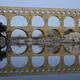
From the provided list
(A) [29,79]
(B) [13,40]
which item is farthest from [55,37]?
(A) [29,79]

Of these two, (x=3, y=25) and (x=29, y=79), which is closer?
(x=29, y=79)

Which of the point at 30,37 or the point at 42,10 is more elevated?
the point at 42,10

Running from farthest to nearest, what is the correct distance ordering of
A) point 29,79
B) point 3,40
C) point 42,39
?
point 42,39 < point 3,40 < point 29,79

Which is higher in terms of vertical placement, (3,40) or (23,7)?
(23,7)

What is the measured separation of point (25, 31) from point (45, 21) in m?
4.26

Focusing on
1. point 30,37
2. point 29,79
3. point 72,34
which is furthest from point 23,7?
point 29,79

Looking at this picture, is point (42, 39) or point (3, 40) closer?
point (3, 40)

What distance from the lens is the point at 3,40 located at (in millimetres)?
70562

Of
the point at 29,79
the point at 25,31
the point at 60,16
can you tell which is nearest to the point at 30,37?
the point at 25,31

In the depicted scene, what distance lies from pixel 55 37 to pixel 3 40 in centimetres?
1087

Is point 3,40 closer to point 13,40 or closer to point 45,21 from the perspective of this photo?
point 13,40

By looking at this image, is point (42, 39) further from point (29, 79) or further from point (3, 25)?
point (29, 79)

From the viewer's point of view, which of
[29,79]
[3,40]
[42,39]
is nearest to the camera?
[29,79]

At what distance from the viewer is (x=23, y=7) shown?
235 feet
